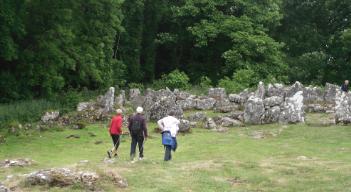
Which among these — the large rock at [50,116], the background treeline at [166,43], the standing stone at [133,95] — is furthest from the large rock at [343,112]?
the large rock at [50,116]

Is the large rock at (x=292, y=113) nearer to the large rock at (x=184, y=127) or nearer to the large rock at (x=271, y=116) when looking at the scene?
the large rock at (x=271, y=116)

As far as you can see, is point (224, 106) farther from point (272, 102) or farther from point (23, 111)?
point (23, 111)

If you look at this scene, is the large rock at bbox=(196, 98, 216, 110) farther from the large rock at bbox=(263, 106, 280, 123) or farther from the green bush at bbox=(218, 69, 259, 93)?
the large rock at bbox=(263, 106, 280, 123)

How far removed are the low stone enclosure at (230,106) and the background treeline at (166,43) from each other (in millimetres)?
4356

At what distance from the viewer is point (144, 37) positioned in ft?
221

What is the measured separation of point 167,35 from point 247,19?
31.8 ft

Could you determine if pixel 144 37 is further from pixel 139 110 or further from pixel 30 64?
pixel 139 110

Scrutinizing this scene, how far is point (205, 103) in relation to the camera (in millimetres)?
40781

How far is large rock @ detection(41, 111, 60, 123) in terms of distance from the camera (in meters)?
36.5

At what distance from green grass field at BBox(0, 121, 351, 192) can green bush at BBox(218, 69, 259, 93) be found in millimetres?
14337

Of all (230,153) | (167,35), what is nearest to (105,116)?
(230,153)

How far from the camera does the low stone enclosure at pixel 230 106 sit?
33.9 m

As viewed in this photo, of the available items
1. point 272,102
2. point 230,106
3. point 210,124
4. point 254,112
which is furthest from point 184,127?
point 230,106

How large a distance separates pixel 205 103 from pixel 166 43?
26523 mm
